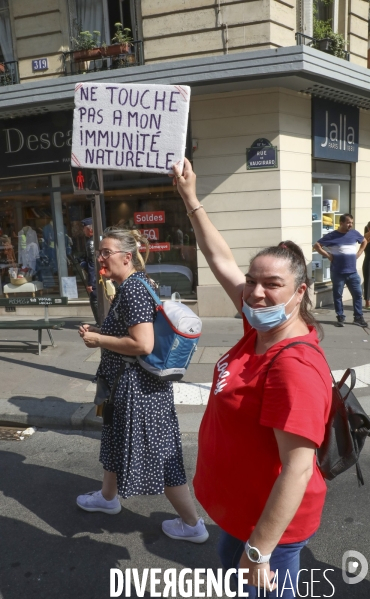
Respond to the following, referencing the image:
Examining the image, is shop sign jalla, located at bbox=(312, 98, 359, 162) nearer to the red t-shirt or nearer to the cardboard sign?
the cardboard sign

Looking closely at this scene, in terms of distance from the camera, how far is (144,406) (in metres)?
3.05

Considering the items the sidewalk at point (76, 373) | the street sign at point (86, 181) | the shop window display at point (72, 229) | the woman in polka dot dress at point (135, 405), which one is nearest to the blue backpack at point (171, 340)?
the woman in polka dot dress at point (135, 405)

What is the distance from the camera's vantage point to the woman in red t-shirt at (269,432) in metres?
1.61

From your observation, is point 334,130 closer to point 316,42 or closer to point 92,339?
point 316,42

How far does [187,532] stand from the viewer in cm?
318

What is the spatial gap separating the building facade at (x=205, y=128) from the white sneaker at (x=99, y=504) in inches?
247

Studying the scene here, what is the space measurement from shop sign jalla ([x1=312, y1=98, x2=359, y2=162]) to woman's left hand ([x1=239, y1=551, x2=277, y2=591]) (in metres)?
9.13

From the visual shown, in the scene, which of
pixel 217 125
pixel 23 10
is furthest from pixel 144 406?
pixel 23 10

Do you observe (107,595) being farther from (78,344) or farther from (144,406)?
(78,344)

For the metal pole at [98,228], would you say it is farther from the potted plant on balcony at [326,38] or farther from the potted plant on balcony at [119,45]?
the potted plant on balcony at [326,38]

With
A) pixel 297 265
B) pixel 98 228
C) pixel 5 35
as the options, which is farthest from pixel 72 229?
pixel 297 265

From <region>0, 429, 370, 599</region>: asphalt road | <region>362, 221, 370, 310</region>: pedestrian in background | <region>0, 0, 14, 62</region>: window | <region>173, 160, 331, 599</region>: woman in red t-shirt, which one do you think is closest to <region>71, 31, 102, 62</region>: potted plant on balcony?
<region>0, 0, 14, 62</region>: window

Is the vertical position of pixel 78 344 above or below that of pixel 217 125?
below

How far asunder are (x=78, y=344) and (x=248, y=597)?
637cm
